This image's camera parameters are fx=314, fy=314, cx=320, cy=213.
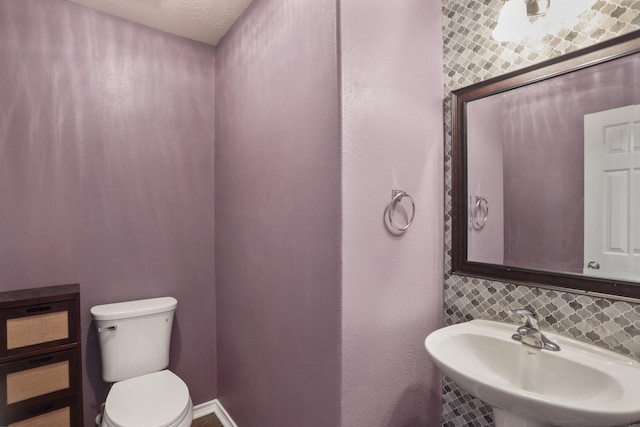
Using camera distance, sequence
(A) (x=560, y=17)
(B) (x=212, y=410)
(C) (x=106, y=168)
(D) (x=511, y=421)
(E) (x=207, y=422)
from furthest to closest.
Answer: (B) (x=212, y=410) → (E) (x=207, y=422) → (C) (x=106, y=168) → (A) (x=560, y=17) → (D) (x=511, y=421)

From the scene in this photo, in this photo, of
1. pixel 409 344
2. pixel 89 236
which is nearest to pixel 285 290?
pixel 409 344

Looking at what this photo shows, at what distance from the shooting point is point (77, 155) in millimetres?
1751

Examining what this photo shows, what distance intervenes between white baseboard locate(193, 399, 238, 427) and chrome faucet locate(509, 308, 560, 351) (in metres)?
1.81

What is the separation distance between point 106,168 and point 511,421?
224 cm

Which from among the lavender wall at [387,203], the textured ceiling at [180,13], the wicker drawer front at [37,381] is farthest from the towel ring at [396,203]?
the wicker drawer front at [37,381]

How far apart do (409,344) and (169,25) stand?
2.25 m

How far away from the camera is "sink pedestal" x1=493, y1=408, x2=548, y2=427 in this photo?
973mm

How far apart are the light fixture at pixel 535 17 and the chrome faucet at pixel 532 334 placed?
1017mm

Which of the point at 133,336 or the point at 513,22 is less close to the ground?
the point at 513,22

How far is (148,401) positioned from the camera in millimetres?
1472

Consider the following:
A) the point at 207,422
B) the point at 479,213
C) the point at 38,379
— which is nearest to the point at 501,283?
the point at 479,213

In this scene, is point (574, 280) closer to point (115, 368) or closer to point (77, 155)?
point (115, 368)

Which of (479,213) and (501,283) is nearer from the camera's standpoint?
(501,283)

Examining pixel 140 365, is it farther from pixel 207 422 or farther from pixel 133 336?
pixel 207 422
